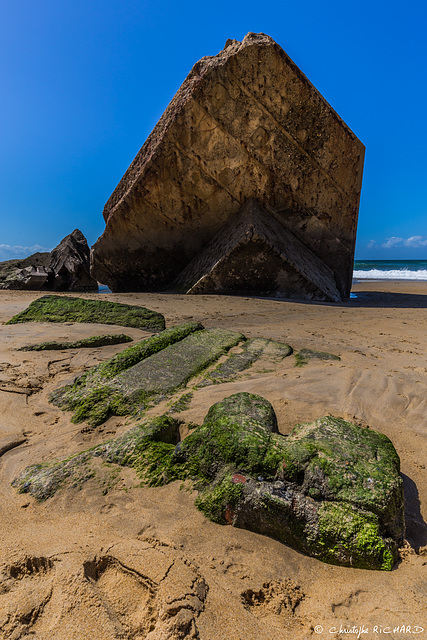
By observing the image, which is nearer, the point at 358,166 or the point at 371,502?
the point at 371,502

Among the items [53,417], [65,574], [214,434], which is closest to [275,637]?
[65,574]

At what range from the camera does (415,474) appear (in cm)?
173

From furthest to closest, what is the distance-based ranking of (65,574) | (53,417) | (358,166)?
1. (358,166)
2. (53,417)
3. (65,574)

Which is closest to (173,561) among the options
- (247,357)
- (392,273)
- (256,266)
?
(247,357)

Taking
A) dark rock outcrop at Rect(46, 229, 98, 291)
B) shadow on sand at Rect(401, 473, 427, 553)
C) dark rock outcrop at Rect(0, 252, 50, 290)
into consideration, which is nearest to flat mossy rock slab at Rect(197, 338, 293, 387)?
shadow on sand at Rect(401, 473, 427, 553)

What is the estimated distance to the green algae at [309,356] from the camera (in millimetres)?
3191

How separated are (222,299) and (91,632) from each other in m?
5.82

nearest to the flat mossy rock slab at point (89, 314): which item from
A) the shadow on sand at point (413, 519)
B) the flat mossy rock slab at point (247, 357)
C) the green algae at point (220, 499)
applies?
the flat mossy rock slab at point (247, 357)

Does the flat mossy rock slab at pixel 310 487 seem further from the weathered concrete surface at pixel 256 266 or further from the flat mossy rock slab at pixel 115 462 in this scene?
the weathered concrete surface at pixel 256 266

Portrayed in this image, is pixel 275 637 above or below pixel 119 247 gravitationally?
below

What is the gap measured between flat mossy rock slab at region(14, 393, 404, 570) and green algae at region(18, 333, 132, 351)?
198 cm

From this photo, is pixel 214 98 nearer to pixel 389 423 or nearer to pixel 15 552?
pixel 389 423

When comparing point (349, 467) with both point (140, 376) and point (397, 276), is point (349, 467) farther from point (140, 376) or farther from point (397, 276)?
point (397, 276)

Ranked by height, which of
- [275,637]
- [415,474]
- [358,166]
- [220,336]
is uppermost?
[358,166]
